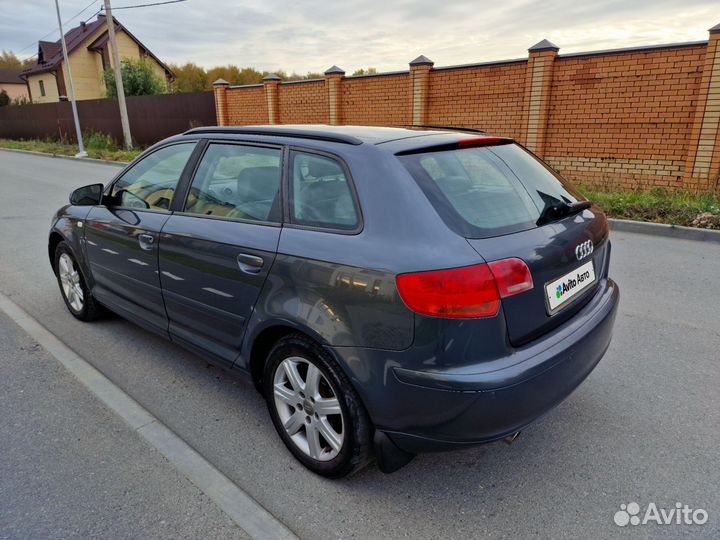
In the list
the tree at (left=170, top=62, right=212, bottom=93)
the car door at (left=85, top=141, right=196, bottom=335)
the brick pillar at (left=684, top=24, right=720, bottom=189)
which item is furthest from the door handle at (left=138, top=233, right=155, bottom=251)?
the tree at (left=170, top=62, right=212, bottom=93)

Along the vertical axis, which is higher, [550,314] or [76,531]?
[550,314]

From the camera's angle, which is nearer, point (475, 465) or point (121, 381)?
point (475, 465)

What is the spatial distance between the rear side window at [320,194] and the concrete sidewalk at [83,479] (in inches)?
53.6

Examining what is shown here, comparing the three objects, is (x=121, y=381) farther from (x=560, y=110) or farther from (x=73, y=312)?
(x=560, y=110)

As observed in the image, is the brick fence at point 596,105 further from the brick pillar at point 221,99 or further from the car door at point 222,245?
the car door at point 222,245

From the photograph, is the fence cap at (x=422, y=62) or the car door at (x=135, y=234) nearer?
the car door at (x=135, y=234)

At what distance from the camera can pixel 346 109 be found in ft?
51.5

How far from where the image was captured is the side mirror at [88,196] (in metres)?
3.93

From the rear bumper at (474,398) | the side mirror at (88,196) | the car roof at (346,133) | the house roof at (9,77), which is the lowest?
the rear bumper at (474,398)

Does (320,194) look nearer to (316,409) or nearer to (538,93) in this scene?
(316,409)

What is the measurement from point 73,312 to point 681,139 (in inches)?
407

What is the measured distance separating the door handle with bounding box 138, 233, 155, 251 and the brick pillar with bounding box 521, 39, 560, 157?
10.1m

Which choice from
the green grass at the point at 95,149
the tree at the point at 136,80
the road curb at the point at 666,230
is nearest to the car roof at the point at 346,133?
Result: the road curb at the point at 666,230

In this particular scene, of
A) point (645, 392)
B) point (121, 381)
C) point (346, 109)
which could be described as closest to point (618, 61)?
point (346, 109)
